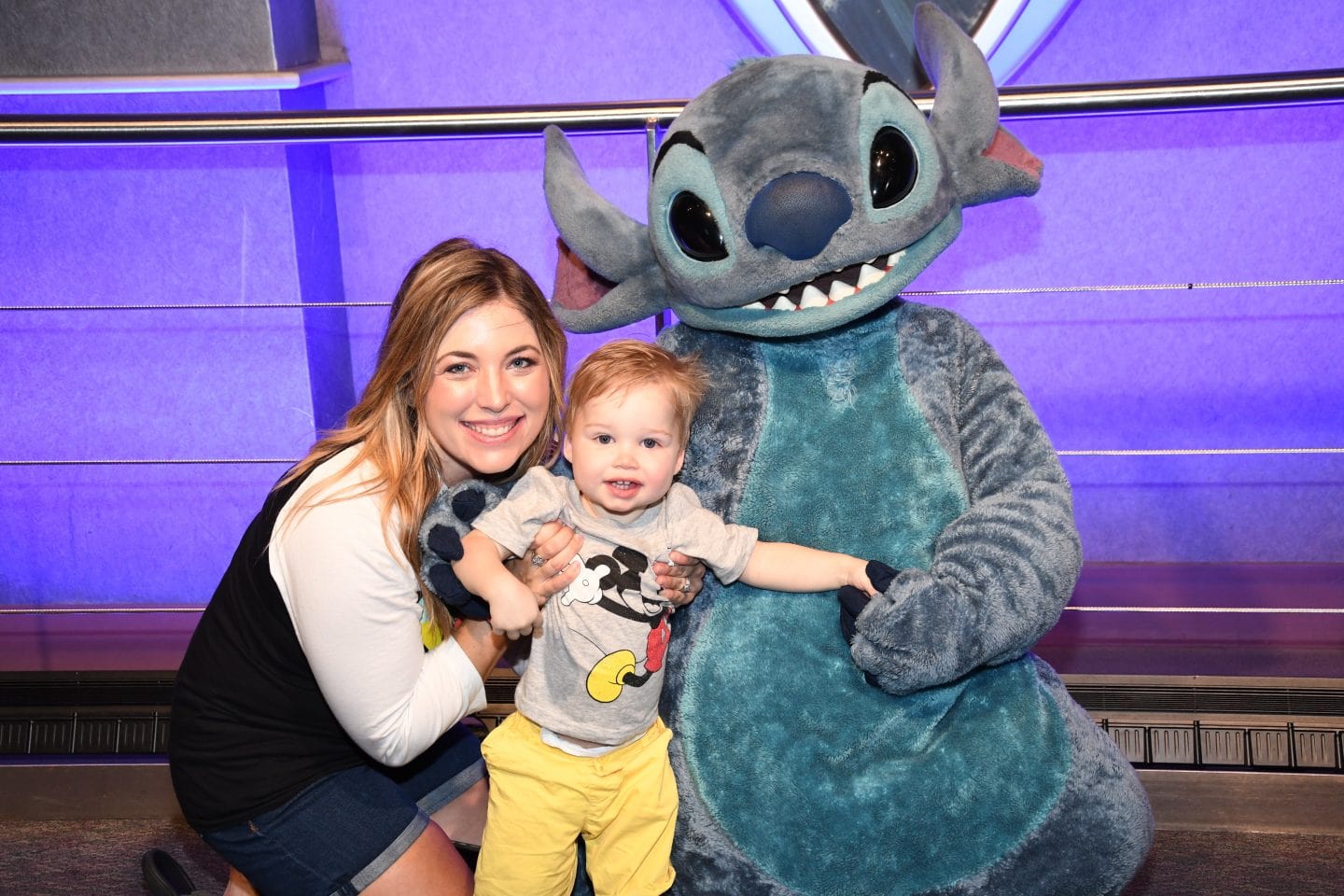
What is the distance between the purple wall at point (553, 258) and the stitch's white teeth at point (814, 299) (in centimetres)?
172

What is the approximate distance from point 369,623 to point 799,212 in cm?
65

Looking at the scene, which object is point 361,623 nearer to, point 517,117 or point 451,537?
point 451,537

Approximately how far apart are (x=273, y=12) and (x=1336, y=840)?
8.78 ft

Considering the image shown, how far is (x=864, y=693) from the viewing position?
52.2 inches

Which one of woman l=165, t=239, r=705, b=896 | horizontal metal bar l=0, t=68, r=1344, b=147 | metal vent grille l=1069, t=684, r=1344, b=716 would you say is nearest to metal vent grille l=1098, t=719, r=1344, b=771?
metal vent grille l=1069, t=684, r=1344, b=716

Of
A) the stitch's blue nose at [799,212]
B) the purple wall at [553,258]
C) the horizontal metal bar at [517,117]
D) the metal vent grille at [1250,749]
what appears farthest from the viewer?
the purple wall at [553,258]

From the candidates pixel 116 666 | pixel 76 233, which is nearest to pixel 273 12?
pixel 76 233

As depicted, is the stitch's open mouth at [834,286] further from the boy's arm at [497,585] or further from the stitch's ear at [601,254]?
the boy's arm at [497,585]

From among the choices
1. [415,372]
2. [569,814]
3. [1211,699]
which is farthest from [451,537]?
[1211,699]

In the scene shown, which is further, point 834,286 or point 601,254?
point 601,254

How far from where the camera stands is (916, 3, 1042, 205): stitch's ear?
55.7 inches

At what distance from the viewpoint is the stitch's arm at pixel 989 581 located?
49.1 inches

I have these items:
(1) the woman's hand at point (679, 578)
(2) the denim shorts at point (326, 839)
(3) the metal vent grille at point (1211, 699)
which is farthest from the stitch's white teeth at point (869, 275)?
(3) the metal vent grille at point (1211, 699)

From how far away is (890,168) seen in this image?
131 cm
